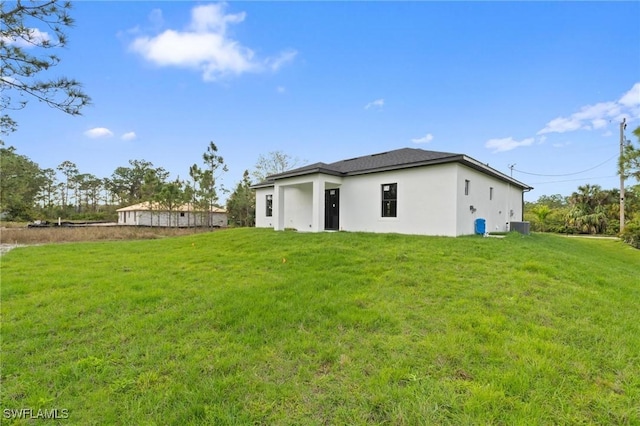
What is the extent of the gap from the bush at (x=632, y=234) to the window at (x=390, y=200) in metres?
15.1

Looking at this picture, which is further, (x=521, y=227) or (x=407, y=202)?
(x=521, y=227)

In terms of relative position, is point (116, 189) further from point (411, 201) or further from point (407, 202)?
point (411, 201)

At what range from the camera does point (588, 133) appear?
16.9 m

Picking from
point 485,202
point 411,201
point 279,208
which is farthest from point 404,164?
point 279,208

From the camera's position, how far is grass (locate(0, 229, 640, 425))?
7.27ft

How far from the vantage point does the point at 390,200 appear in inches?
429

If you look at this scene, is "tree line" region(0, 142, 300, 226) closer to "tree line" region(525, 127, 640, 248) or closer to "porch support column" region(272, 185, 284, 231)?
"porch support column" region(272, 185, 284, 231)

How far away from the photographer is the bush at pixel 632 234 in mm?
15414

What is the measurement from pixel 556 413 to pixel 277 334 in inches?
103

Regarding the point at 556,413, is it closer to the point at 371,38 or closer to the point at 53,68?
the point at 53,68

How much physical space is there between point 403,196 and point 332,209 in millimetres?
3640

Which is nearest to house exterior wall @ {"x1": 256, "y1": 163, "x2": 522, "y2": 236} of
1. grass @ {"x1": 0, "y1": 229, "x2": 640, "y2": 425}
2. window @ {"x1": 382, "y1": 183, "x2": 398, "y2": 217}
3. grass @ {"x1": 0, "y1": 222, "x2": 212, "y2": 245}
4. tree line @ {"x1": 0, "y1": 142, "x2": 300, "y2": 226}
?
window @ {"x1": 382, "y1": 183, "x2": 398, "y2": 217}

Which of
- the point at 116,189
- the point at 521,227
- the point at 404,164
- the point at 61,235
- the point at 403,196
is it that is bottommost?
the point at 61,235

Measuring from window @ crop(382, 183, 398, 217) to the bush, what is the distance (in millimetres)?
15079
